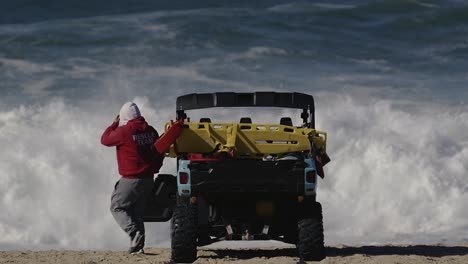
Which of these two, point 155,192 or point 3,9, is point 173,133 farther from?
point 3,9

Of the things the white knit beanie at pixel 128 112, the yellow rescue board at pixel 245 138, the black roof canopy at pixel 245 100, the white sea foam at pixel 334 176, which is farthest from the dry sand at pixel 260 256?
the white sea foam at pixel 334 176

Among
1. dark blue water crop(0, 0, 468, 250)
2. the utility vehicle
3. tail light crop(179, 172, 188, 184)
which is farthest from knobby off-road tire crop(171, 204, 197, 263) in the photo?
dark blue water crop(0, 0, 468, 250)

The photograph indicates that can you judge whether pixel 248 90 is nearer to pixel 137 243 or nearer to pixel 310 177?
pixel 137 243

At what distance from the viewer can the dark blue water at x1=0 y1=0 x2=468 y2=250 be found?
18.0 metres

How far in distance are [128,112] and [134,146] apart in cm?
35

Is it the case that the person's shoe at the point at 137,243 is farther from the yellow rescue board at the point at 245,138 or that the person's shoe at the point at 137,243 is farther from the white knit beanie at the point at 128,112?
the white knit beanie at the point at 128,112

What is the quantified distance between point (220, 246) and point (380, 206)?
20.7 ft

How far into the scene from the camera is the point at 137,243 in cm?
1095

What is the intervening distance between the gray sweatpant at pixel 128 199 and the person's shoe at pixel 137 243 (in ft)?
0.15

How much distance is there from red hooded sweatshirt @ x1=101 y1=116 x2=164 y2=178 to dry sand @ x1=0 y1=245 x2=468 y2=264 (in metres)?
0.88

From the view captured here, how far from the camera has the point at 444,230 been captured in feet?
54.6

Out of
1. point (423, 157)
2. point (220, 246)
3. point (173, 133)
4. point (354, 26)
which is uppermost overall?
point (354, 26)

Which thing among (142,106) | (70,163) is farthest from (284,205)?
(142,106)

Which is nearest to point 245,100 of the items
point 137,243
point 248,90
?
point 137,243
